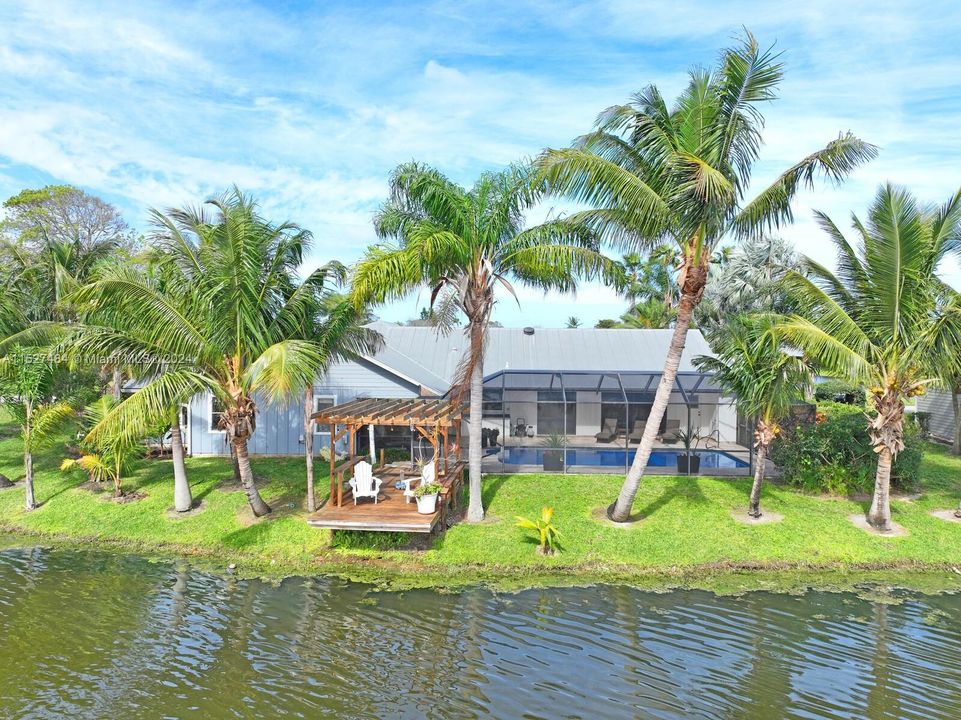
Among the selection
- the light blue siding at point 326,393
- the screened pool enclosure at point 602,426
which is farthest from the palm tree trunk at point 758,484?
the light blue siding at point 326,393

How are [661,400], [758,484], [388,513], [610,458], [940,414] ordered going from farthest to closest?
[940,414]
[610,458]
[758,484]
[661,400]
[388,513]

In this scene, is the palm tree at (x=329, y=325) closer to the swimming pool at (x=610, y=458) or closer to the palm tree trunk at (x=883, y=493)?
the swimming pool at (x=610, y=458)

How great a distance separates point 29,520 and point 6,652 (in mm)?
8927

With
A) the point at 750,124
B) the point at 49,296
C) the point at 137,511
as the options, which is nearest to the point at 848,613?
the point at 750,124

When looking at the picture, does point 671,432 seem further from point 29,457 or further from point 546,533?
point 29,457

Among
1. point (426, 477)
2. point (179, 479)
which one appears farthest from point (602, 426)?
point (179, 479)

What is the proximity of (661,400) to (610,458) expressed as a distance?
6.96m

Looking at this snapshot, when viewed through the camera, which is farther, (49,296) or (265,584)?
(49,296)

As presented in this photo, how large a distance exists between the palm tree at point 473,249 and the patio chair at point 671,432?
36.2 ft

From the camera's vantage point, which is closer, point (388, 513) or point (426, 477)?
point (388, 513)

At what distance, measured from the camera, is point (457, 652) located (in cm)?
1109

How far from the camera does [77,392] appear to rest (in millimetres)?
21656

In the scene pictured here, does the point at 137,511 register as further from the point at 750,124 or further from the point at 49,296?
the point at 750,124

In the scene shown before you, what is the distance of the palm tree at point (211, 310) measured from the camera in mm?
15266
